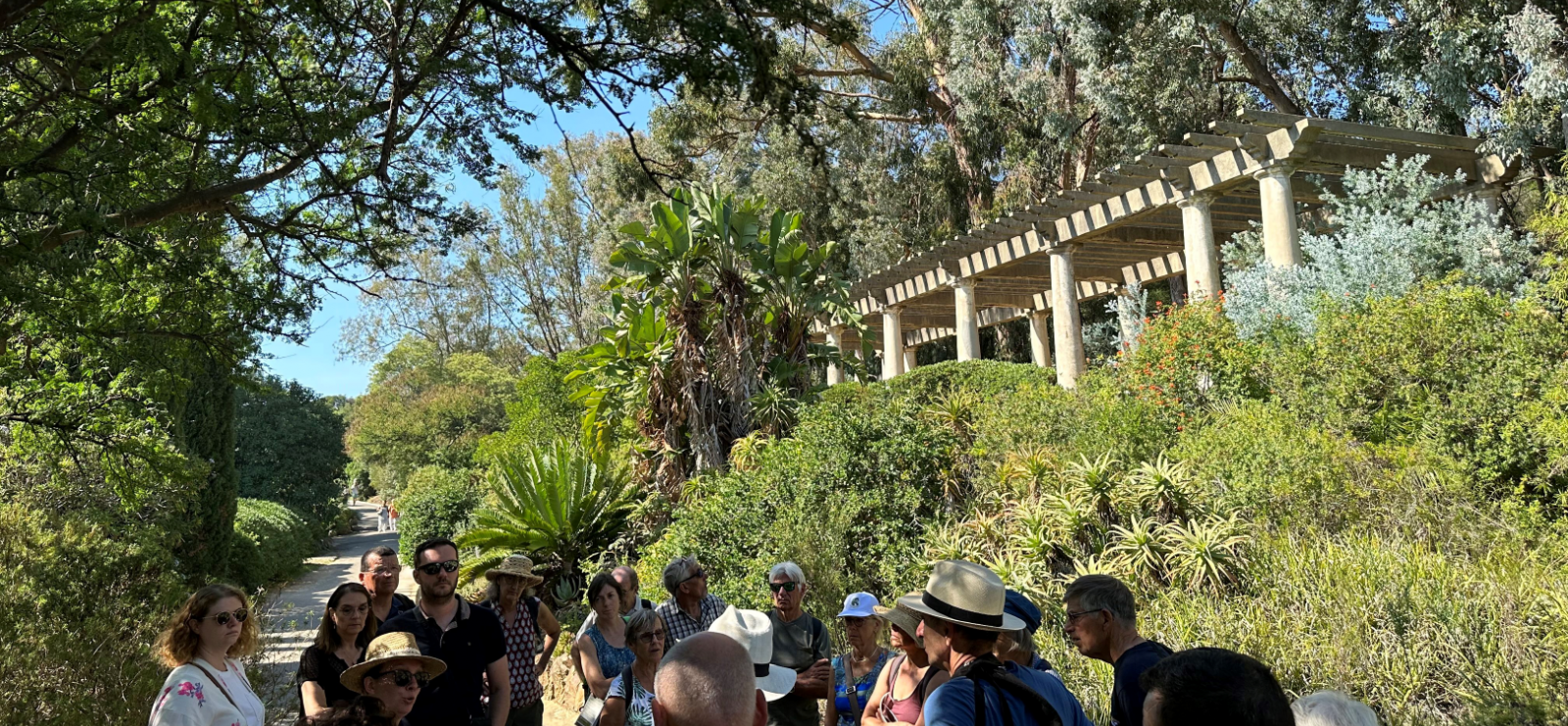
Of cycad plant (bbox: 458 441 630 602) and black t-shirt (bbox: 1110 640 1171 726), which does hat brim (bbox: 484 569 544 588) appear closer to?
black t-shirt (bbox: 1110 640 1171 726)

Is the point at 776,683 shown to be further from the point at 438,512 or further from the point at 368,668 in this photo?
the point at 438,512

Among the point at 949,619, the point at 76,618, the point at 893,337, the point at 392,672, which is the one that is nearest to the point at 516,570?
the point at 392,672

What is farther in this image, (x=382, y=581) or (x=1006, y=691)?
(x=382, y=581)

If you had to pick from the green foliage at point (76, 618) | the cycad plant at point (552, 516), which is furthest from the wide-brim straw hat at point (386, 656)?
the cycad plant at point (552, 516)

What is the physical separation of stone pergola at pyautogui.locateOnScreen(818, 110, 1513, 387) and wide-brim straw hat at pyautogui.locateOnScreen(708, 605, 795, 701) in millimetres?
9917

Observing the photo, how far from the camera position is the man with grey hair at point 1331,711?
7.56 feet

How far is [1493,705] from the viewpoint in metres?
4.51

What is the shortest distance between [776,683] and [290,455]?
34.3m

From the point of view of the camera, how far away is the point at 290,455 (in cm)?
3353

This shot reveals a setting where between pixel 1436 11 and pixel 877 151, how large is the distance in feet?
44.1

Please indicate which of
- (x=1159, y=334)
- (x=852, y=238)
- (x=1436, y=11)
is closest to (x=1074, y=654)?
(x=1159, y=334)

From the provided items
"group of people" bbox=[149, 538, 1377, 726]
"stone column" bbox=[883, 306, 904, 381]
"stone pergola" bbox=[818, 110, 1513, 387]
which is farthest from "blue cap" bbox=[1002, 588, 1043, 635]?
"stone column" bbox=[883, 306, 904, 381]

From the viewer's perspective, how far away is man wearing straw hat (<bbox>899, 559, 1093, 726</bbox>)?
246 cm

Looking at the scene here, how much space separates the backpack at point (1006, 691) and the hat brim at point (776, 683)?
3.00 ft
